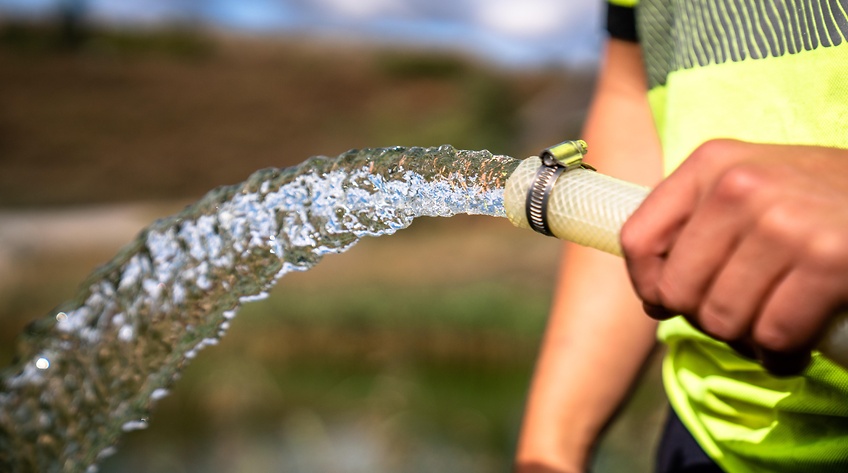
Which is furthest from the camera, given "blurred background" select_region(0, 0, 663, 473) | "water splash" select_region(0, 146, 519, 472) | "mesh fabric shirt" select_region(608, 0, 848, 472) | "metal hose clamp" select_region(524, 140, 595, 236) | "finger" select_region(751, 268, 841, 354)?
"blurred background" select_region(0, 0, 663, 473)

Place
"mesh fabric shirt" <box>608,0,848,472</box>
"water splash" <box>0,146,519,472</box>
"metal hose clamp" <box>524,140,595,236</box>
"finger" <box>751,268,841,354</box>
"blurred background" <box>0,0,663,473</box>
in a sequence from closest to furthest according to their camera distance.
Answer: "finger" <box>751,268,841,354</box> → "metal hose clamp" <box>524,140,595,236</box> → "mesh fabric shirt" <box>608,0,848,472</box> → "water splash" <box>0,146,519,472</box> → "blurred background" <box>0,0,663,473</box>

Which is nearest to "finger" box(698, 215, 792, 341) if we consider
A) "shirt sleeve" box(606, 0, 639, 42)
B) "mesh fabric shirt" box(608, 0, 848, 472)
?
"mesh fabric shirt" box(608, 0, 848, 472)

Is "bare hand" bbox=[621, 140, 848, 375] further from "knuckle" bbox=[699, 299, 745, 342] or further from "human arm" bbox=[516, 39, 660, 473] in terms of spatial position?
"human arm" bbox=[516, 39, 660, 473]

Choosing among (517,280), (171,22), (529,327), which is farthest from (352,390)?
(171,22)

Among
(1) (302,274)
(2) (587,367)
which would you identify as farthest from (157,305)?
(1) (302,274)

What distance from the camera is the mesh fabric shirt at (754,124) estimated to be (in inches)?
22.6

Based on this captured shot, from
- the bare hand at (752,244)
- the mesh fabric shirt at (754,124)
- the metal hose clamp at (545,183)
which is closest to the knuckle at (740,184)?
the bare hand at (752,244)

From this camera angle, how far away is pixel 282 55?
51.0ft

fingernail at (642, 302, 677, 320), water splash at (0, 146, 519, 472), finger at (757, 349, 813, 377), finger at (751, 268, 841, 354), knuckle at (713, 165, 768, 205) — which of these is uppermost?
knuckle at (713, 165, 768, 205)

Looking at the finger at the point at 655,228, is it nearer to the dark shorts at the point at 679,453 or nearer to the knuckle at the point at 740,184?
the knuckle at the point at 740,184

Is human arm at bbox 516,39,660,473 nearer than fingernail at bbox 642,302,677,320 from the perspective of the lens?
→ No

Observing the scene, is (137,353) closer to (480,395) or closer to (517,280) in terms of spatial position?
(480,395)

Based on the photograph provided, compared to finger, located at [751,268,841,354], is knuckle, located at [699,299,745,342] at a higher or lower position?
lower

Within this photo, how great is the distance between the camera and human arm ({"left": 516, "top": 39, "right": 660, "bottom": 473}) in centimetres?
82
